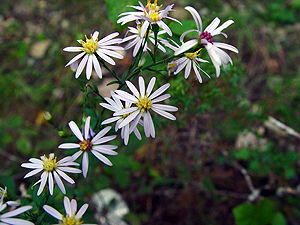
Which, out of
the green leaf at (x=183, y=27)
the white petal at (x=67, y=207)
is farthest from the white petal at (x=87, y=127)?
the green leaf at (x=183, y=27)

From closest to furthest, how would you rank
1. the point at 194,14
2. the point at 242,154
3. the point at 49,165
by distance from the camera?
1. the point at 194,14
2. the point at 49,165
3. the point at 242,154

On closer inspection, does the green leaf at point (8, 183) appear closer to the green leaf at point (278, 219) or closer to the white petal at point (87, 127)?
the white petal at point (87, 127)

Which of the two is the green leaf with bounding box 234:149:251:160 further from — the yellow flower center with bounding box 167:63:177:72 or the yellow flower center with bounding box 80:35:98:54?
the yellow flower center with bounding box 80:35:98:54

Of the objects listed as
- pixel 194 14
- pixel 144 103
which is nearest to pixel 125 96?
pixel 144 103

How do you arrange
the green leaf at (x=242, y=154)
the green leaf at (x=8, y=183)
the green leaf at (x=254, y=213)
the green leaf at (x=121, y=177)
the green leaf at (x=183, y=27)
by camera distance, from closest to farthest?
1. the green leaf at (x=8, y=183)
2. the green leaf at (x=183, y=27)
3. the green leaf at (x=254, y=213)
4. the green leaf at (x=121, y=177)
5. the green leaf at (x=242, y=154)

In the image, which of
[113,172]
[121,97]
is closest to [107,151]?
[121,97]

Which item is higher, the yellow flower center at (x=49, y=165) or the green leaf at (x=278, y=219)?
the yellow flower center at (x=49, y=165)

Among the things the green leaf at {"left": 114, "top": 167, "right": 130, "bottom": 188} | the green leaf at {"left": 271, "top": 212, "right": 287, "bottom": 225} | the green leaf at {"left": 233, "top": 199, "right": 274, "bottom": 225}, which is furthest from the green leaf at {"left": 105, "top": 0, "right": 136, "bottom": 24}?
the green leaf at {"left": 271, "top": 212, "right": 287, "bottom": 225}

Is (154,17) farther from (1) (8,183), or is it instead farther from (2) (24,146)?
(2) (24,146)

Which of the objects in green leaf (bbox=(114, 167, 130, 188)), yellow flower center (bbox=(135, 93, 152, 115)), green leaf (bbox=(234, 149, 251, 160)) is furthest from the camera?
green leaf (bbox=(234, 149, 251, 160))
